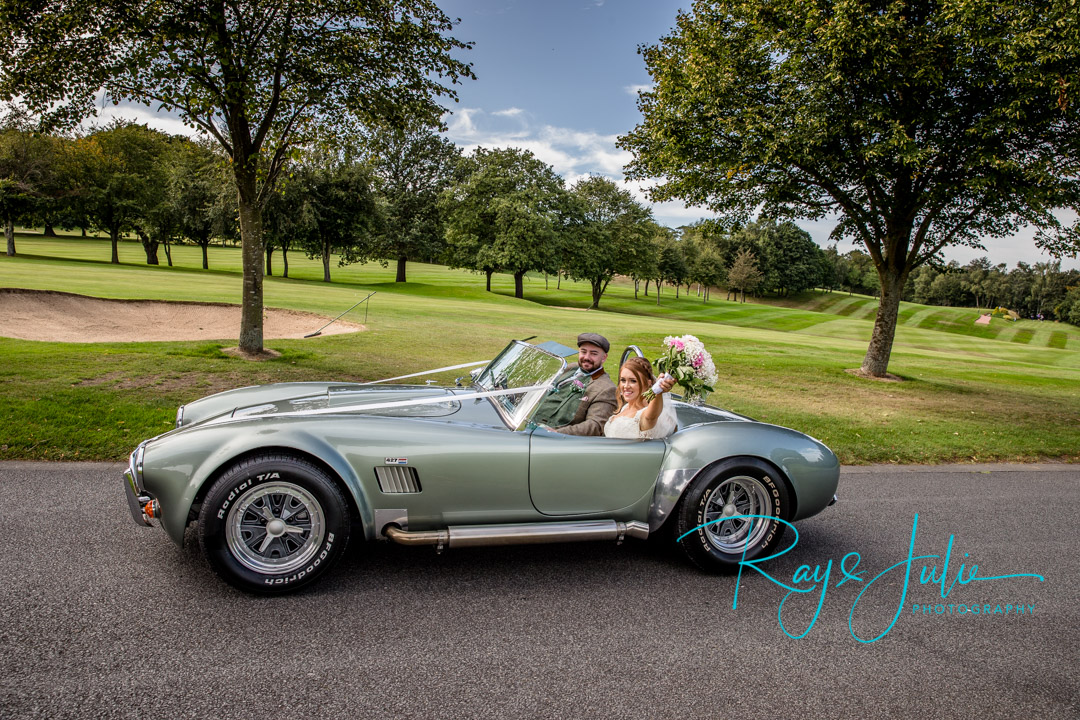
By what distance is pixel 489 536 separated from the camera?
3.37 metres

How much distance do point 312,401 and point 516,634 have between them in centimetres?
196

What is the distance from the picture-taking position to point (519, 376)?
426cm

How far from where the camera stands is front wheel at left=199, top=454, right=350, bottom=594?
3.13m

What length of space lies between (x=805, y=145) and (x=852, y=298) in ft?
273

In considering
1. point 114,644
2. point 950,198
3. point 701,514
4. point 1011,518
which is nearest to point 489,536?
point 701,514

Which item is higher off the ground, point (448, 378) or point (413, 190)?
point (413, 190)

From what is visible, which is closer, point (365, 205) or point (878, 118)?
point (878, 118)

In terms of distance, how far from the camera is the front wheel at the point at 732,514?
3.76 meters

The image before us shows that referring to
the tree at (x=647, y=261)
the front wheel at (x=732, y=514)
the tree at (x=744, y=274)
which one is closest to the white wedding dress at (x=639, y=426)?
the front wheel at (x=732, y=514)

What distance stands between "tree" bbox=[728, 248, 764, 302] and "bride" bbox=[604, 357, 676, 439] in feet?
231

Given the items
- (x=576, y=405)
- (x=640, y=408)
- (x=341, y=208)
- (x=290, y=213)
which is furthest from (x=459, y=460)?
(x=341, y=208)

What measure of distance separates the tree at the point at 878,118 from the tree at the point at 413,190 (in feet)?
115

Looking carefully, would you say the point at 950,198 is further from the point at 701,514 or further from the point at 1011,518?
the point at 701,514

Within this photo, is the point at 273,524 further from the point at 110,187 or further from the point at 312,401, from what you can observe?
the point at 110,187
